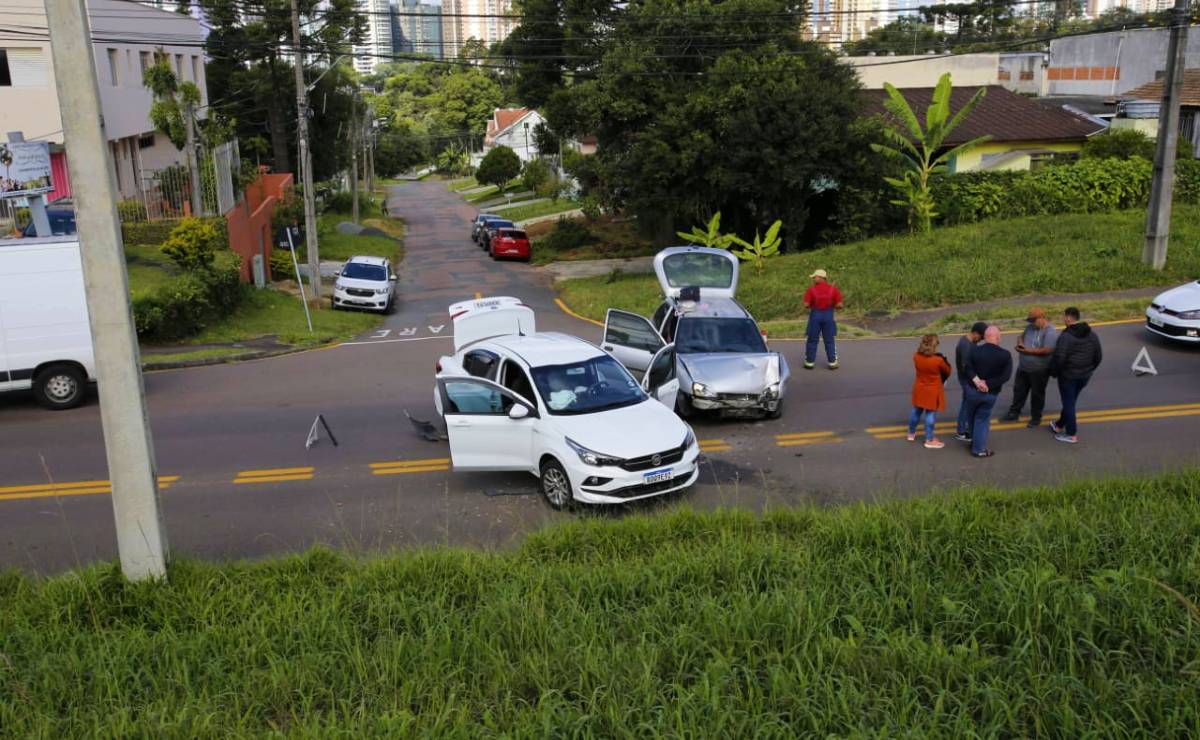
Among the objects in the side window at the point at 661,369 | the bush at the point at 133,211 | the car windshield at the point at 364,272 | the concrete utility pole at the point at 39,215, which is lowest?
the car windshield at the point at 364,272

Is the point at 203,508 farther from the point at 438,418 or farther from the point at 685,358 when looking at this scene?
the point at 685,358

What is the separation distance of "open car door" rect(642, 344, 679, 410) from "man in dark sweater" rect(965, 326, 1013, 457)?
11.6 ft

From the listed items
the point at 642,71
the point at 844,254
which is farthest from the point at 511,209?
the point at 844,254

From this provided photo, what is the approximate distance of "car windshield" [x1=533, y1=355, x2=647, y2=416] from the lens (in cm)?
1109

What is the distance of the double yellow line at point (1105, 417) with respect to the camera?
42.8 feet

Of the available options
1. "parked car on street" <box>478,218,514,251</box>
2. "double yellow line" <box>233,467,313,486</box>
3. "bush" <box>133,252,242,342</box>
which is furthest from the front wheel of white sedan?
"parked car on street" <box>478,218,514,251</box>

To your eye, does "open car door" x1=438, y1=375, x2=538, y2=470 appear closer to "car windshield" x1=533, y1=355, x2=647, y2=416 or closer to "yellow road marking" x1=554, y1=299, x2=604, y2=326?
"car windshield" x1=533, y1=355, x2=647, y2=416

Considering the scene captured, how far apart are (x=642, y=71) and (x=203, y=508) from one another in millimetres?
26481

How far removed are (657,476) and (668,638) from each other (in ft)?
13.4

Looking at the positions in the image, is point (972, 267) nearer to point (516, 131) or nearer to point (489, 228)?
→ point (489, 228)

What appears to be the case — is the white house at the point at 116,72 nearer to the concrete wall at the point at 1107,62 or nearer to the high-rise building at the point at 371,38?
the high-rise building at the point at 371,38

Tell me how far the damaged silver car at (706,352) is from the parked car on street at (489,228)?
100 feet

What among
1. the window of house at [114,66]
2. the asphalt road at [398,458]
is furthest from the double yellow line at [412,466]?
the window of house at [114,66]

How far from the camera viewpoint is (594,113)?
35281 mm
